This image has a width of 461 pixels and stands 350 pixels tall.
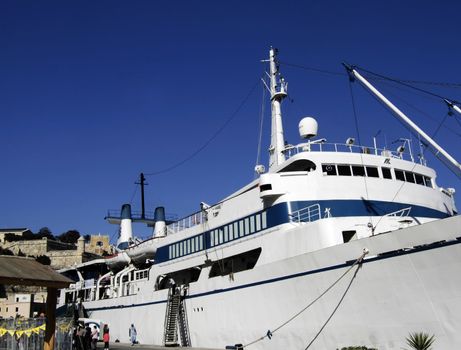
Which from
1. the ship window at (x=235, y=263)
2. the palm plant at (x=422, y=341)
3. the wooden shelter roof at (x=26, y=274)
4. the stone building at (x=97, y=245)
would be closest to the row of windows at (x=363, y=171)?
the ship window at (x=235, y=263)

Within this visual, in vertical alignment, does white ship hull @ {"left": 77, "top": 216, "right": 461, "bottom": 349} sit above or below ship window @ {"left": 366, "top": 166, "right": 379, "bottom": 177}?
below

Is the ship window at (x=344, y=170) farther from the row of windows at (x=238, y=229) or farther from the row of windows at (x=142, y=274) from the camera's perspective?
the row of windows at (x=142, y=274)

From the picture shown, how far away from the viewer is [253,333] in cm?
2081

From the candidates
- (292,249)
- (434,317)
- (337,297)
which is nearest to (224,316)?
(292,249)

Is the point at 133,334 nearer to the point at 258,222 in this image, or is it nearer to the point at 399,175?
the point at 258,222

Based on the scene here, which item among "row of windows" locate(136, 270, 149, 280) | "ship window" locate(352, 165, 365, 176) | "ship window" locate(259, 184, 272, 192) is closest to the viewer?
"ship window" locate(259, 184, 272, 192)

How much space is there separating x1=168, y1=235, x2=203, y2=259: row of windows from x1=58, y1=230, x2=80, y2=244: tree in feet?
402

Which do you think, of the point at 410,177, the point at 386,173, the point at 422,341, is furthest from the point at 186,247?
the point at 422,341

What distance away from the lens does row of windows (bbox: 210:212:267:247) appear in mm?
22109

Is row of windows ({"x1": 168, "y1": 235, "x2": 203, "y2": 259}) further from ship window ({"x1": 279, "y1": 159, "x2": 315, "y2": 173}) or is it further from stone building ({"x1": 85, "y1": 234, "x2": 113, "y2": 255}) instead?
stone building ({"x1": 85, "y1": 234, "x2": 113, "y2": 255})

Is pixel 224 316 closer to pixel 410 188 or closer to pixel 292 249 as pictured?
pixel 292 249

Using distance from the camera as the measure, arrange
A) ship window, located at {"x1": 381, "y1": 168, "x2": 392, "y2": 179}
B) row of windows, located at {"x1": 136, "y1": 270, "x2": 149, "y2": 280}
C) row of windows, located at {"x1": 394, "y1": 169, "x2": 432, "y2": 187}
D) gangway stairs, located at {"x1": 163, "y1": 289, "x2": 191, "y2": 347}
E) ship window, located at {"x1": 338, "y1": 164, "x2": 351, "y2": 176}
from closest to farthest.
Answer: ship window, located at {"x1": 338, "y1": 164, "x2": 351, "y2": 176} → ship window, located at {"x1": 381, "y1": 168, "x2": 392, "y2": 179} → row of windows, located at {"x1": 394, "y1": 169, "x2": 432, "y2": 187} → gangway stairs, located at {"x1": 163, "y1": 289, "x2": 191, "y2": 347} → row of windows, located at {"x1": 136, "y1": 270, "x2": 149, "y2": 280}

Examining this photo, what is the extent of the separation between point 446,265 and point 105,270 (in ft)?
120

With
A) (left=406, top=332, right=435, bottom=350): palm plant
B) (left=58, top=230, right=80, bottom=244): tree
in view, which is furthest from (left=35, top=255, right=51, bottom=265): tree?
(left=406, top=332, right=435, bottom=350): palm plant
